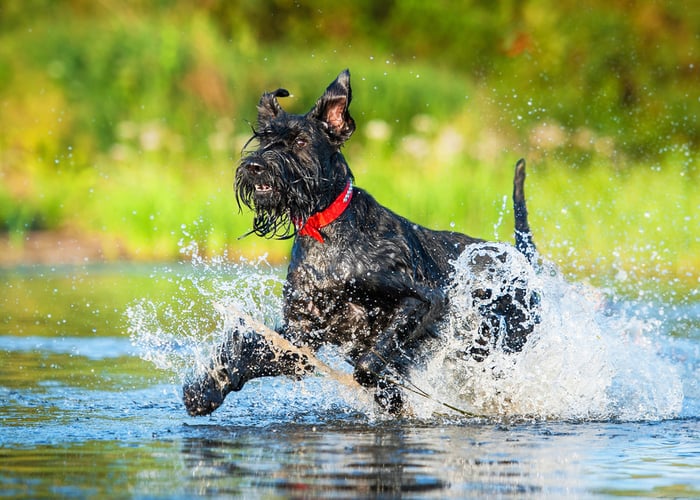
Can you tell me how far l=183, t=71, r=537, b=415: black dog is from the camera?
691 centimetres

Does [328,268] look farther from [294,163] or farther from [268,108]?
[268,108]

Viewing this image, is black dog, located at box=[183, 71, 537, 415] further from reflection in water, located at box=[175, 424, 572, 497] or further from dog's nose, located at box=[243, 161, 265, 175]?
reflection in water, located at box=[175, 424, 572, 497]

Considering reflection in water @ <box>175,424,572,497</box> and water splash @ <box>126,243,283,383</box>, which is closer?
reflection in water @ <box>175,424,572,497</box>

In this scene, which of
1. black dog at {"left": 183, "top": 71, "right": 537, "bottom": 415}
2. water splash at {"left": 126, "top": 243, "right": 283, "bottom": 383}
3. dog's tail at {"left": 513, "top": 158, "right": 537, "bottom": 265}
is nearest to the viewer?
black dog at {"left": 183, "top": 71, "right": 537, "bottom": 415}

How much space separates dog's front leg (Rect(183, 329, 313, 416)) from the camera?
23.0 feet

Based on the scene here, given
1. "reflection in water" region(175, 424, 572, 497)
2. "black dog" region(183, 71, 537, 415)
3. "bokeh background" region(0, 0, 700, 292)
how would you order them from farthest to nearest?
"bokeh background" region(0, 0, 700, 292) < "black dog" region(183, 71, 537, 415) < "reflection in water" region(175, 424, 572, 497)

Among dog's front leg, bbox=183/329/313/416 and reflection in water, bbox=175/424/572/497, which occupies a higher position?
dog's front leg, bbox=183/329/313/416

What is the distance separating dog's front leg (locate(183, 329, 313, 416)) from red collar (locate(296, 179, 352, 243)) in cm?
63

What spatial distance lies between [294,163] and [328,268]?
0.58m

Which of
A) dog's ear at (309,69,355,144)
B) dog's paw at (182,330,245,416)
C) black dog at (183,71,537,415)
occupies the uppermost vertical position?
dog's ear at (309,69,355,144)

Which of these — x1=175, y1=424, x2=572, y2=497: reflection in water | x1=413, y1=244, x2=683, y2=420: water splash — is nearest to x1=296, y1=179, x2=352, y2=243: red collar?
x1=413, y1=244, x2=683, y2=420: water splash

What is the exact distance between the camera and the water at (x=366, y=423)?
5.35 meters

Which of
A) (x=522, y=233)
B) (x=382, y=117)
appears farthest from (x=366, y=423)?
(x=382, y=117)

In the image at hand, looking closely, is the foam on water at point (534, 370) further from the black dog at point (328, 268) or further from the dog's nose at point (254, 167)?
the dog's nose at point (254, 167)
